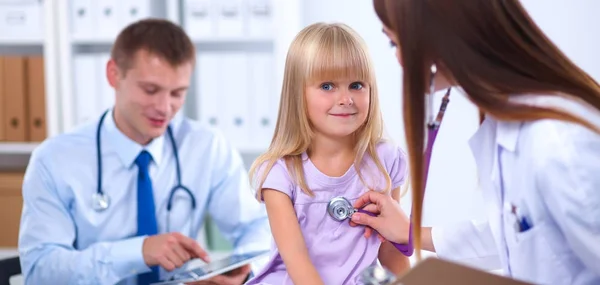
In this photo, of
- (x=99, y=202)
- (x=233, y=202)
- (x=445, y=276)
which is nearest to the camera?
(x=445, y=276)

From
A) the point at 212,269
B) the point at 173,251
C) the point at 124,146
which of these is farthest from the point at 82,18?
the point at 212,269

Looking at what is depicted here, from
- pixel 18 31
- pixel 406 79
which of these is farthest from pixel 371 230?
pixel 18 31

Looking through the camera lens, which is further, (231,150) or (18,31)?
(18,31)

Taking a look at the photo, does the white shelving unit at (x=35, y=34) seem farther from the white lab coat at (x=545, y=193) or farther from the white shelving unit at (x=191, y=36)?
the white lab coat at (x=545, y=193)

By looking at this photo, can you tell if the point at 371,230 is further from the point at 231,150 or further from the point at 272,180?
the point at 231,150

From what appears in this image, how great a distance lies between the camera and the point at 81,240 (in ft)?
6.68

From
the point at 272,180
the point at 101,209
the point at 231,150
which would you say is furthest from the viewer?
the point at 231,150

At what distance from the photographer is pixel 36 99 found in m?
2.96

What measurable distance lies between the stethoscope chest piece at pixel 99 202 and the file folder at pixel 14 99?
1.11m

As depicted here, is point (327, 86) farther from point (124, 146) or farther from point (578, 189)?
point (124, 146)

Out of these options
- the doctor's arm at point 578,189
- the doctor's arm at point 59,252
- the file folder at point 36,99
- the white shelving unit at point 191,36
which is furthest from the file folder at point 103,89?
the doctor's arm at point 578,189

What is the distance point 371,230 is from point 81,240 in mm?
1010

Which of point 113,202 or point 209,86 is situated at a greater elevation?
point 209,86

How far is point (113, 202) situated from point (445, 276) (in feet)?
4.22
